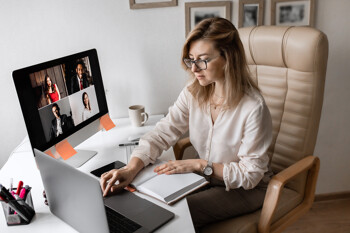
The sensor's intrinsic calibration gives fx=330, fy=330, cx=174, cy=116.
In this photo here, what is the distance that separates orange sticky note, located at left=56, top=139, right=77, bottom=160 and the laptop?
0.33 metres

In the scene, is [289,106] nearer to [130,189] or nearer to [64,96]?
[130,189]

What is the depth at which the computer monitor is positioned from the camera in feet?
3.95

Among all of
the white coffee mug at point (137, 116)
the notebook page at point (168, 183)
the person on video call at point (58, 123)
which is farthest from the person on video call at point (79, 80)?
the notebook page at point (168, 183)

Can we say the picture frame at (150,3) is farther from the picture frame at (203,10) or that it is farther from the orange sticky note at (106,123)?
the orange sticky note at (106,123)

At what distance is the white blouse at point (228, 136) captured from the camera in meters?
1.26

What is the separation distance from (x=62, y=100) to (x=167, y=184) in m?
0.58

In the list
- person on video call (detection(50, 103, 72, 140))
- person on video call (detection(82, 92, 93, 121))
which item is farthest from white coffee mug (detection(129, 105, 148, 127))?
person on video call (detection(50, 103, 72, 140))

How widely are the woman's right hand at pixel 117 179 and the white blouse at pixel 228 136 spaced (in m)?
0.09

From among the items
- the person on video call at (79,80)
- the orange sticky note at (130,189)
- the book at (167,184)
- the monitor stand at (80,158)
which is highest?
the person on video call at (79,80)

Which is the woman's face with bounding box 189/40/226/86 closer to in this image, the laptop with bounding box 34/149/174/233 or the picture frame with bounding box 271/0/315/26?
the laptop with bounding box 34/149/174/233

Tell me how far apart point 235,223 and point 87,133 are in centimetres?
76

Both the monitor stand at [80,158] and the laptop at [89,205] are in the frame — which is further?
the monitor stand at [80,158]

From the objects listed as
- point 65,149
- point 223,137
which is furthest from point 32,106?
point 223,137

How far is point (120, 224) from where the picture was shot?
3.26 ft
